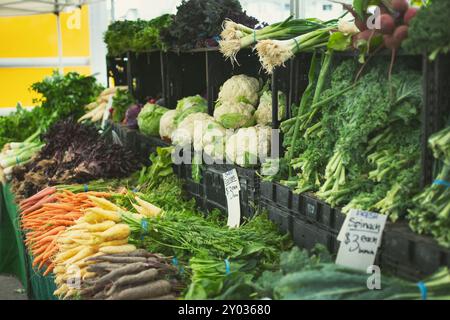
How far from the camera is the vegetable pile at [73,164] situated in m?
4.46

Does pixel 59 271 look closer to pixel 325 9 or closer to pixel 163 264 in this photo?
pixel 163 264

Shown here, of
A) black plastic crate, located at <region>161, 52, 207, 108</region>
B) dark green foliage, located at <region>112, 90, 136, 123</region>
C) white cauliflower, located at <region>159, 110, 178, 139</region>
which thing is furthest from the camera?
dark green foliage, located at <region>112, 90, 136, 123</region>

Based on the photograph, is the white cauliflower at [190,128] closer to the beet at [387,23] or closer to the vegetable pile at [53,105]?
the beet at [387,23]

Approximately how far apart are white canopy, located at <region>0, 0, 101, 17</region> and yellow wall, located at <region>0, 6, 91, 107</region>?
3.31ft

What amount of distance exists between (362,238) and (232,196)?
49.6 inches

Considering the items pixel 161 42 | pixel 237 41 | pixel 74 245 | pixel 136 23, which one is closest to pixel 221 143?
pixel 237 41

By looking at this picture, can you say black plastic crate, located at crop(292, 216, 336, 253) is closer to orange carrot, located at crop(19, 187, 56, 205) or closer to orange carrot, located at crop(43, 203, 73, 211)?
orange carrot, located at crop(43, 203, 73, 211)

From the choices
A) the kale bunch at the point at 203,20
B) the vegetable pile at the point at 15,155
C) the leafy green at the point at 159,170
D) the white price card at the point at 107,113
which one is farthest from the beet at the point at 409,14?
the white price card at the point at 107,113

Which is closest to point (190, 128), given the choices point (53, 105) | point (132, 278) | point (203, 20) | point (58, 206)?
point (203, 20)

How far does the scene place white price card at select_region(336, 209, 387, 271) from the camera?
2.17 metres

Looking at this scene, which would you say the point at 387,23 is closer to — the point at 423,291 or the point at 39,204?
the point at 423,291

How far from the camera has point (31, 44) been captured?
9.87 meters

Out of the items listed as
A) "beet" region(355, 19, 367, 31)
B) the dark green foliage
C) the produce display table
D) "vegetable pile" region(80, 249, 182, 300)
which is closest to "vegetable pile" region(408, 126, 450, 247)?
"beet" region(355, 19, 367, 31)

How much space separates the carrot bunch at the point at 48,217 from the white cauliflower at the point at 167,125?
98 cm
